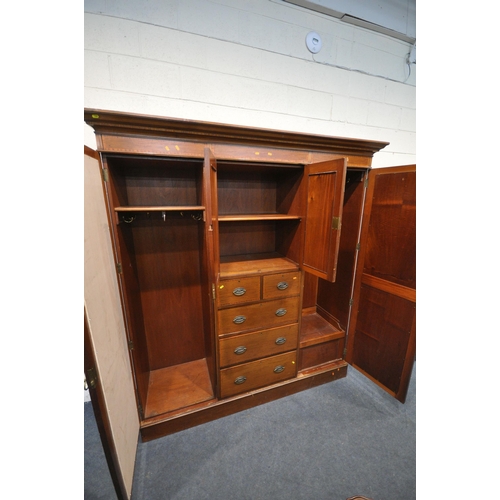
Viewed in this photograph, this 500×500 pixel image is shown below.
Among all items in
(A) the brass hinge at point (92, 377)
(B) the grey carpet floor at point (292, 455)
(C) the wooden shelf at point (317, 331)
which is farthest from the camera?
(C) the wooden shelf at point (317, 331)

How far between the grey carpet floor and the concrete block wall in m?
2.04

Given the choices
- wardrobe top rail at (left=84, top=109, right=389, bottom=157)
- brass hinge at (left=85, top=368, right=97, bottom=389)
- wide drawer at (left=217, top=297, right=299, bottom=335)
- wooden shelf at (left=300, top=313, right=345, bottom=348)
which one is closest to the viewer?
brass hinge at (left=85, top=368, right=97, bottom=389)

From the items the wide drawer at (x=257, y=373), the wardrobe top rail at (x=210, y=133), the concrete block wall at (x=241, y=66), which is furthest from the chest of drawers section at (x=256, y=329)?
the concrete block wall at (x=241, y=66)

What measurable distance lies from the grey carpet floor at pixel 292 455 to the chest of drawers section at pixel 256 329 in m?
0.26

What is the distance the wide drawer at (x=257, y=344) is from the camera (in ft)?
4.77

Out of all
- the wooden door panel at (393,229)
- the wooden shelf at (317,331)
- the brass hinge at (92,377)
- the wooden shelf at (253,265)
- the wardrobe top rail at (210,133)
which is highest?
the wardrobe top rail at (210,133)

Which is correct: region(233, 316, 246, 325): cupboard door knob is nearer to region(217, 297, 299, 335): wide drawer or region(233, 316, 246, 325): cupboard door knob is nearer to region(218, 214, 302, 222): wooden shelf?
region(217, 297, 299, 335): wide drawer

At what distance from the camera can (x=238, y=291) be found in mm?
1382

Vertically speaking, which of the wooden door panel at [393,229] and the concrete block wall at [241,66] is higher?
the concrete block wall at [241,66]

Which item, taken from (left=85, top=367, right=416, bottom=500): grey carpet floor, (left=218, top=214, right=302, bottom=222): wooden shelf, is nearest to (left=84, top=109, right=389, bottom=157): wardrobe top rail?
(left=218, top=214, right=302, bottom=222): wooden shelf

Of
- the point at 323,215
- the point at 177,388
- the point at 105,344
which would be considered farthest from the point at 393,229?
the point at 177,388

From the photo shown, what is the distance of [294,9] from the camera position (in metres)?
1.49

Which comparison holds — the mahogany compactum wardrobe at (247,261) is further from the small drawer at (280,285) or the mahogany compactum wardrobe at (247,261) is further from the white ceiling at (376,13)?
the white ceiling at (376,13)

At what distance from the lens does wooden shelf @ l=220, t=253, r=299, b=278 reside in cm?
141
